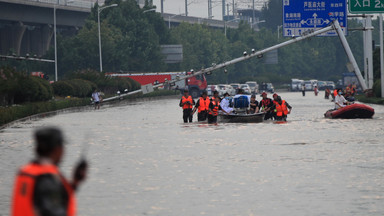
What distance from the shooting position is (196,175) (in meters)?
16.0

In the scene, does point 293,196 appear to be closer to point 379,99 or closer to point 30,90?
point 30,90

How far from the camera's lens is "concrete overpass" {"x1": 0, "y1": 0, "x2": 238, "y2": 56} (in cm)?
8431

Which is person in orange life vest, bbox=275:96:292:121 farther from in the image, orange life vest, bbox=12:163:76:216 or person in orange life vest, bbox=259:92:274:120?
orange life vest, bbox=12:163:76:216

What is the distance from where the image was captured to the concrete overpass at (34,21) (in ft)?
277

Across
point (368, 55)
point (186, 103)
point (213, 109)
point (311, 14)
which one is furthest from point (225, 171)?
point (368, 55)

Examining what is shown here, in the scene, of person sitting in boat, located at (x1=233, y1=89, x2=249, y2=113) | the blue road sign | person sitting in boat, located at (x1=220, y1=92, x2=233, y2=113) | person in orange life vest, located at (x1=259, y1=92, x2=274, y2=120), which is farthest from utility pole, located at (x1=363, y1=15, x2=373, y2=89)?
person sitting in boat, located at (x1=220, y1=92, x2=233, y2=113)

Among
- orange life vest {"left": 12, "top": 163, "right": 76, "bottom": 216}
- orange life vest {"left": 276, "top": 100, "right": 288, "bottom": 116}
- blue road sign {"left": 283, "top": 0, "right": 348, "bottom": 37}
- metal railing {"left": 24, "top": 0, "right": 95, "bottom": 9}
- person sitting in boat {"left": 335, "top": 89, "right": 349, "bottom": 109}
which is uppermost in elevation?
metal railing {"left": 24, "top": 0, "right": 95, "bottom": 9}

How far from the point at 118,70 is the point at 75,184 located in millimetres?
92438

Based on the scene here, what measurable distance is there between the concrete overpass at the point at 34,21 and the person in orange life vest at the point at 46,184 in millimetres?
75865

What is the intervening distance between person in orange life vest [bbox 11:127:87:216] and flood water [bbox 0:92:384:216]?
83 cm

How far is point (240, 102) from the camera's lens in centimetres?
3666

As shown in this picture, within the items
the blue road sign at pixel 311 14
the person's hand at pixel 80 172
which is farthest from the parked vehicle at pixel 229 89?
the person's hand at pixel 80 172

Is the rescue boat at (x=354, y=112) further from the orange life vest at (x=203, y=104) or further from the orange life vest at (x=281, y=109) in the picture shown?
the orange life vest at (x=203, y=104)

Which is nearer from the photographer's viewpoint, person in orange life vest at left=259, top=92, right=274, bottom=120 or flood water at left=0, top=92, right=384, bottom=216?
flood water at left=0, top=92, right=384, bottom=216
